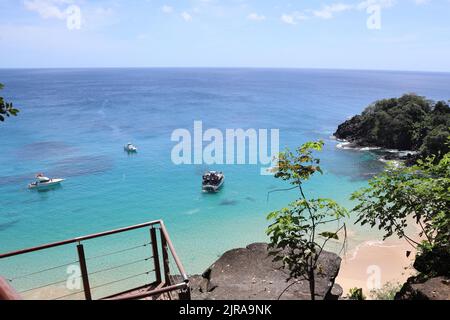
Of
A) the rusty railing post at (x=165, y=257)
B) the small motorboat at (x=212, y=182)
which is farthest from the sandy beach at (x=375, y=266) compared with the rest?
the small motorboat at (x=212, y=182)

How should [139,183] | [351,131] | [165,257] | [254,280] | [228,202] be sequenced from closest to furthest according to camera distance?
[165,257] < [254,280] < [228,202] < [139,183] < [351,131]

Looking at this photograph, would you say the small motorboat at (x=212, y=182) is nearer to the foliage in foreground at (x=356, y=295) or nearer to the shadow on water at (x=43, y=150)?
the foliage in foreground at (x=356, y=295)

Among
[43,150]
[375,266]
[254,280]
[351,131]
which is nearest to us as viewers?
[254,280]

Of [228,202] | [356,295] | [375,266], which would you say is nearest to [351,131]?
[228,202]

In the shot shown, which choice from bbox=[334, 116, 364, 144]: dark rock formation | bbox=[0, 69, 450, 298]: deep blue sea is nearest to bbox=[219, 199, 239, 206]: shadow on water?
bbox=[0, 69, 450, 298]: deep blue sea

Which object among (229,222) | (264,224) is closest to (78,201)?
(229,222)

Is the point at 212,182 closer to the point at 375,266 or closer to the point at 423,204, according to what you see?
the point at 375,266

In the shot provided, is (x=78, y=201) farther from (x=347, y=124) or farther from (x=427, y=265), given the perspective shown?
(x=347, y=124)
